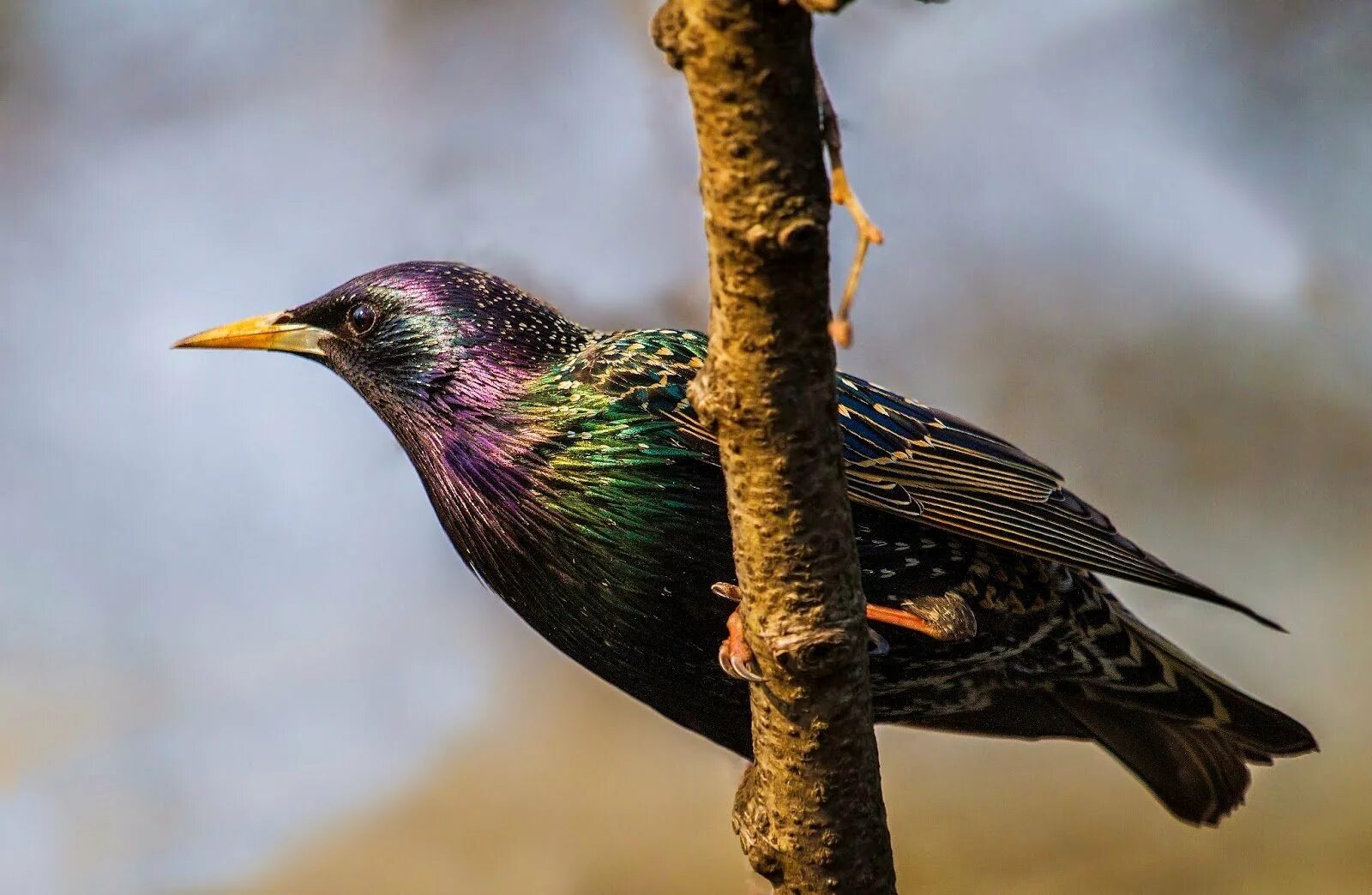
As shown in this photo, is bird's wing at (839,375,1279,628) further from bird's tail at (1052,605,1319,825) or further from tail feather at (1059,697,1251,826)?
tail feather at (1059,697,1251,826)

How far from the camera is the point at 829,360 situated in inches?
85.6

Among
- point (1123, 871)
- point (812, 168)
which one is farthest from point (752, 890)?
point (1123, 871)

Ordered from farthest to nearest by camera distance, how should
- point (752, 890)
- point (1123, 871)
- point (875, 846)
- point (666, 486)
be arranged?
1. point (1123, 871)
2. point (752, 890)
3. point (666, 486)
4. point (875, 846)

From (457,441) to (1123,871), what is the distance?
3.53 metres

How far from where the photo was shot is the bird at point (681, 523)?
3330mm

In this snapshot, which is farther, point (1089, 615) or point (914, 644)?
point (1089, 615)

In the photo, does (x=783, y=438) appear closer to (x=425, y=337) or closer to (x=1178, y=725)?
(x=425, y=337)

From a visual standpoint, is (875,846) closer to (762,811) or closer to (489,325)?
(762,811)

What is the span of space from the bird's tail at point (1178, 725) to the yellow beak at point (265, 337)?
2.28m

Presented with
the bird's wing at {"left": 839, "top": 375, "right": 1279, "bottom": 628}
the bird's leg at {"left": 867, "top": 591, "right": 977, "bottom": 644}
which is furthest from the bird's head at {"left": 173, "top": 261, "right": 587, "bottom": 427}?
the bird's leg at {"left": 867, "top": 591, "right": 977, "bottom": 644}

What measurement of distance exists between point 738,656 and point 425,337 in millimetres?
1331

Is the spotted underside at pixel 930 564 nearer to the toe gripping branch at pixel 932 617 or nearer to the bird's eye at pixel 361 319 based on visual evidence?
the toe gripping branch at pixel 932 617

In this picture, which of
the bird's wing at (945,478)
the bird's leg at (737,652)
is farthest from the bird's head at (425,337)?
the bird's leg at (737,652)

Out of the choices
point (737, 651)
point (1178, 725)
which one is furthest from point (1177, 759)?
point (737, 651)
